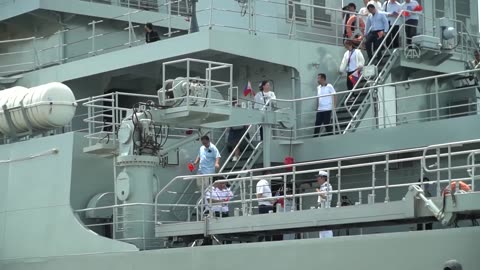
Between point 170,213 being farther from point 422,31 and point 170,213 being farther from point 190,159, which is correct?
point 422,31

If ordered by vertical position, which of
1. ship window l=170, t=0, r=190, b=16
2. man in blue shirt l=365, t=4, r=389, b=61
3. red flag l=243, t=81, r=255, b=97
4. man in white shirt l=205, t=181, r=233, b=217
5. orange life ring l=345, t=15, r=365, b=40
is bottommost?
man in white shirt l=205, t=181, r=233, b=217

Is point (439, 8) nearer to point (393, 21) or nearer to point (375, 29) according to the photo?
point (393, 21)

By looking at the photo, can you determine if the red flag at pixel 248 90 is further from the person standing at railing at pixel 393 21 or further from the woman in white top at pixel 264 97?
the person standing at railing at pixel 393 21

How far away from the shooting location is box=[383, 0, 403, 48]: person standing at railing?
18141mm

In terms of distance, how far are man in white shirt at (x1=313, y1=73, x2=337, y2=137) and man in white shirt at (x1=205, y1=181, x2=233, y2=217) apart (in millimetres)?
2668

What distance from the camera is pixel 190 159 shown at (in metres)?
16.5

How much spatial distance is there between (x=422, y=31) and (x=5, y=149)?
25.7 feet

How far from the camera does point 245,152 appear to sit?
1695 centimetres

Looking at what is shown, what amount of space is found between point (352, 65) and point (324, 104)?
1027mm

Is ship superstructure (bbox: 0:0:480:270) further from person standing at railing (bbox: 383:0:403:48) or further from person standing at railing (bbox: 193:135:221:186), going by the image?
person standing at railing (bbox: 193:135:221:186)

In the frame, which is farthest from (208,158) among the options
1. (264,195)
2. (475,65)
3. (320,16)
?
(475,65)

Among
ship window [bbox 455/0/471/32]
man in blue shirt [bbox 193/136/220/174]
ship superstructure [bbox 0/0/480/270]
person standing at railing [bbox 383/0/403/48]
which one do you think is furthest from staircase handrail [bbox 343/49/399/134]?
ship window [bbox 455/0/471/32]

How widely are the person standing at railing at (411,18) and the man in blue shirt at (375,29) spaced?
41 centimetres

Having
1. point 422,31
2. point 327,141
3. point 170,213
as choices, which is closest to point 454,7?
point 422,31
